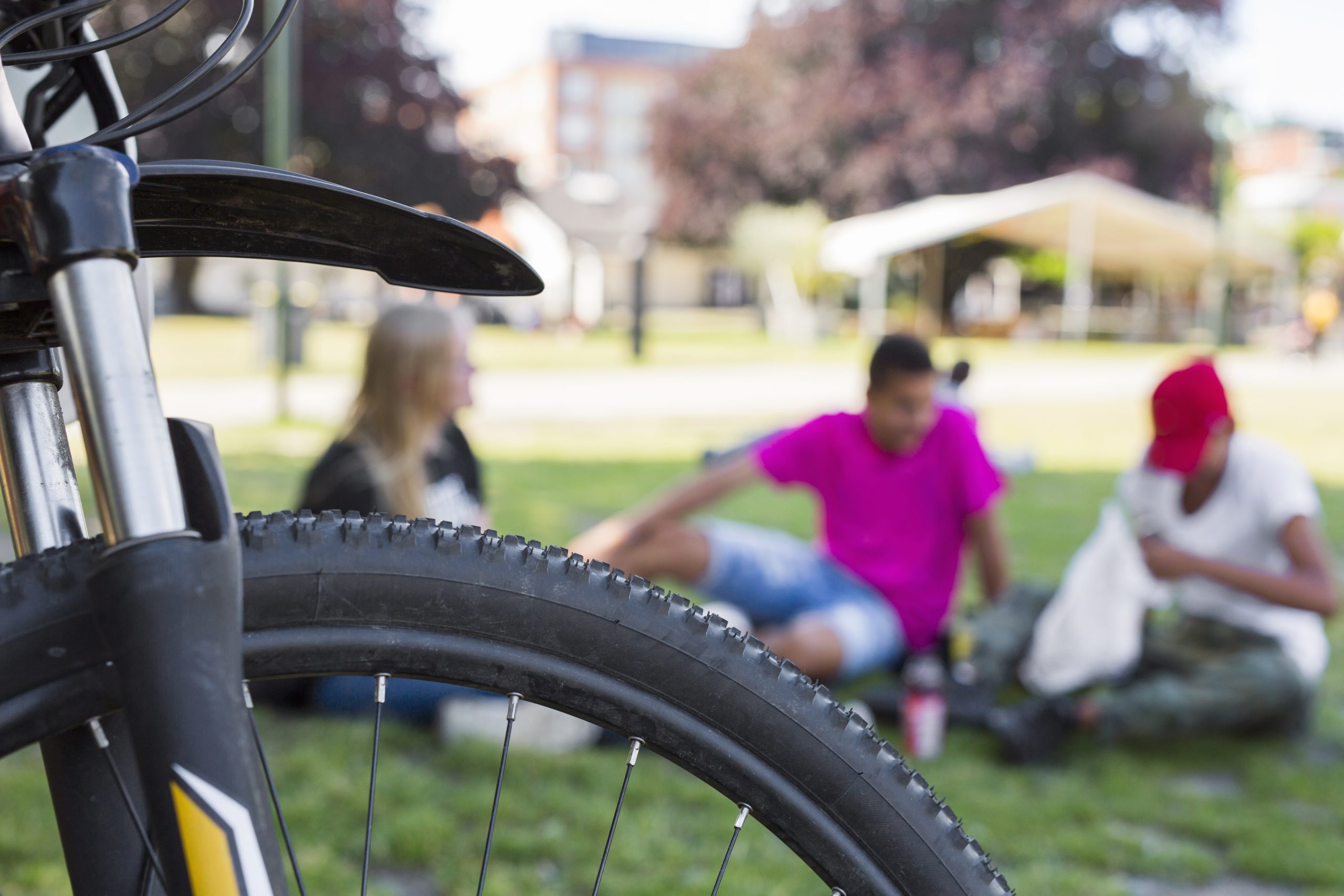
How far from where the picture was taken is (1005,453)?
562cm

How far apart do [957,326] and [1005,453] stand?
29.5 meters

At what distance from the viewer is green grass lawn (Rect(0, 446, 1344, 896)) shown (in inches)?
96.0

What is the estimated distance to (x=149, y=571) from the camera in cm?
66

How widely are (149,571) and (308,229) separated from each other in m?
0.36

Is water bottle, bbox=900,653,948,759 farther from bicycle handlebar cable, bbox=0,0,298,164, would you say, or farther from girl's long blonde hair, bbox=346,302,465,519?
bicycle handlebar cable, bbox=0,0,298,164

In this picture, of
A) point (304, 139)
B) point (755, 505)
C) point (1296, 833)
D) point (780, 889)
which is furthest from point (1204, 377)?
point (304, 139)

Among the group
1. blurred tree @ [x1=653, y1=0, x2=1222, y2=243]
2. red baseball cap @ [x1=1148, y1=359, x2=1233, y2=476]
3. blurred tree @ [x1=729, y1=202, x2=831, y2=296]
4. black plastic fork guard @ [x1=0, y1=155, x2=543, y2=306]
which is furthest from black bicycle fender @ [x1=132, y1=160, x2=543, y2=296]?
blurred tree @ [x1=729, y1=202, x2=831, y2=296]

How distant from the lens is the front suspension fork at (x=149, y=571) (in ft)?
2.18

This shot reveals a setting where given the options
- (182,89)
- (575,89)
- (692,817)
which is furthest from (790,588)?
(575,89)

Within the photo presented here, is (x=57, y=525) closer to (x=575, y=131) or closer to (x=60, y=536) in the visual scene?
(x=60, y=536)

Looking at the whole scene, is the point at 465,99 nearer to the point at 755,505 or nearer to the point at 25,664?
the point at 755,505

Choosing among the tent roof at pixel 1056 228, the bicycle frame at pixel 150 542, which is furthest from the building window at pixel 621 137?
the bicycle frame at pixel 150 542

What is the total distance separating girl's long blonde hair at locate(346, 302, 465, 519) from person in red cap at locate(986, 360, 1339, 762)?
180cm

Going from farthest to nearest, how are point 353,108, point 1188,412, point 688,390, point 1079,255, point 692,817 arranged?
point 1079,255, point 353,108, point 688,390, point 1188,412, point 692,817
